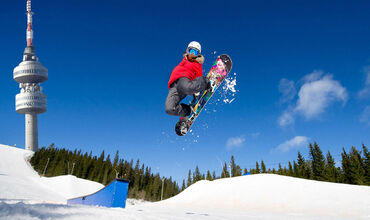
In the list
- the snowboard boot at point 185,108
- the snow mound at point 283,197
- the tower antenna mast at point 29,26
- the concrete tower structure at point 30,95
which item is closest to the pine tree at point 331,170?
the snow mound at point 283,197

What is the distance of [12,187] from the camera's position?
105 ft

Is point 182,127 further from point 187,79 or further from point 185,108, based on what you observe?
point 187,79

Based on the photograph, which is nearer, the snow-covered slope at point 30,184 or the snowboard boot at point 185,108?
the snowboard boot at point 185,108

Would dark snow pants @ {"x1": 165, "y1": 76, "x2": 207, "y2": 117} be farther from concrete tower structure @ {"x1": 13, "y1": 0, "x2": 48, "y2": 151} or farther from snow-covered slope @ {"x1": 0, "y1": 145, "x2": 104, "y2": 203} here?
concrete tower structure @ {"x1": 13, "y1": 0, "x2": 48, "y2": 151}

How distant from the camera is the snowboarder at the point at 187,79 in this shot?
6468 mm

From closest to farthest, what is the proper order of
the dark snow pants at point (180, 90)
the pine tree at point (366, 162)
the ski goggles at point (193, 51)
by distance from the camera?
the dark snow pants at point (180, 90) < the ski goggles at point (193, 51) < the pine tree at point (366, 162)

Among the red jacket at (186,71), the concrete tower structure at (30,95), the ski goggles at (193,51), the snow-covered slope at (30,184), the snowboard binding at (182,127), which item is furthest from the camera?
the concrete tower structure at (30,95)

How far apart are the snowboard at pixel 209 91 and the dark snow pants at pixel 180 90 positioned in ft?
4.93

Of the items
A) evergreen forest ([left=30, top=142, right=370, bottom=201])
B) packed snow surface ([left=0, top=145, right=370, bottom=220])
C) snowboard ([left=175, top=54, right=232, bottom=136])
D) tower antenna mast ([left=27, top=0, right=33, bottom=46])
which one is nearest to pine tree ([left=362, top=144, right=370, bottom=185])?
evergreen forest ([left=30, top=142, right=370, bottom=201])

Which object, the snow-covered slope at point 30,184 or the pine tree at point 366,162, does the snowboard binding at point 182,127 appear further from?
the pine tree at point 366,162

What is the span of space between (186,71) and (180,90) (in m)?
0.55

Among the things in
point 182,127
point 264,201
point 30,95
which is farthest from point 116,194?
point 30,95

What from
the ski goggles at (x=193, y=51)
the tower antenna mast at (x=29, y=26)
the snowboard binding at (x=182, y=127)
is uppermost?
the tower antenna mast at (x=29, y=26)

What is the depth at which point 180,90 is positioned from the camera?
6605 millimetres
